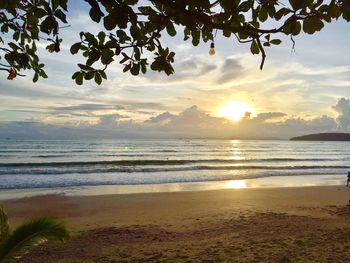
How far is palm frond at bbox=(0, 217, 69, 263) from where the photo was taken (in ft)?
14.3

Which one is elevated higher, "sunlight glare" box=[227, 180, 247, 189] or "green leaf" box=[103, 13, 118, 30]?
"green leaf" box=[103, 13, 118, 30]

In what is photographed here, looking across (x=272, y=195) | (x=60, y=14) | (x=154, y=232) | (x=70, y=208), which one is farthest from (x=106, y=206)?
(x=60, y=14)

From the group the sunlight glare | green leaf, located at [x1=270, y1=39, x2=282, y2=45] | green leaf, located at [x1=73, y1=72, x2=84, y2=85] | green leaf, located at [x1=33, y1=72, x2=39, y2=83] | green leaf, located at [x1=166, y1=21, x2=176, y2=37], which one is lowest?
the sunlight glare

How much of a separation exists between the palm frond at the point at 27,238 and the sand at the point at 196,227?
3254 mm

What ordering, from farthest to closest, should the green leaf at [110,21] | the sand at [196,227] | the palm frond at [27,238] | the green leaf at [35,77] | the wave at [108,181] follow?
Result: the wave at [108,181] → the sand at [196,227] → the palm frond at [27,238] → the green leaf at [35,77] → the green leaf at [110,21]

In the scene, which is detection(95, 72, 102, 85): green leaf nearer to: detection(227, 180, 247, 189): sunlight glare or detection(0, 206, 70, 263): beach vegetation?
detection(0, 206, 70, 263): beach vegetation

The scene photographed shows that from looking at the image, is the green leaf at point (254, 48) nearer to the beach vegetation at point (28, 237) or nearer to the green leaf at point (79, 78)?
the green leaf at point (79, 78)

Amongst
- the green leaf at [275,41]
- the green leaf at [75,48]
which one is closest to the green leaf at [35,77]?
the green leaf at [75,48]

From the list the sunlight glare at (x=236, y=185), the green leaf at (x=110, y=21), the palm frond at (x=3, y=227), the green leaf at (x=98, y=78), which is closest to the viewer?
the green leaf at (x=110, y=21)

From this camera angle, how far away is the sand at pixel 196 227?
25.1ft

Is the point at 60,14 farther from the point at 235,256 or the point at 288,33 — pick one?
the point at 235,256

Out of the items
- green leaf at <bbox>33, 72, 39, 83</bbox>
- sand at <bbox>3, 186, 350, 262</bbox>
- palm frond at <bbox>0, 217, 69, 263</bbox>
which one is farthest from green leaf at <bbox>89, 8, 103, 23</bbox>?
sand at <bbox>3, 186, 350, 262</bbox>

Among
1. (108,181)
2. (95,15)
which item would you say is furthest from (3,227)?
(108,181)

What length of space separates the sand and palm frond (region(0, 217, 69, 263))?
10.7 feet
